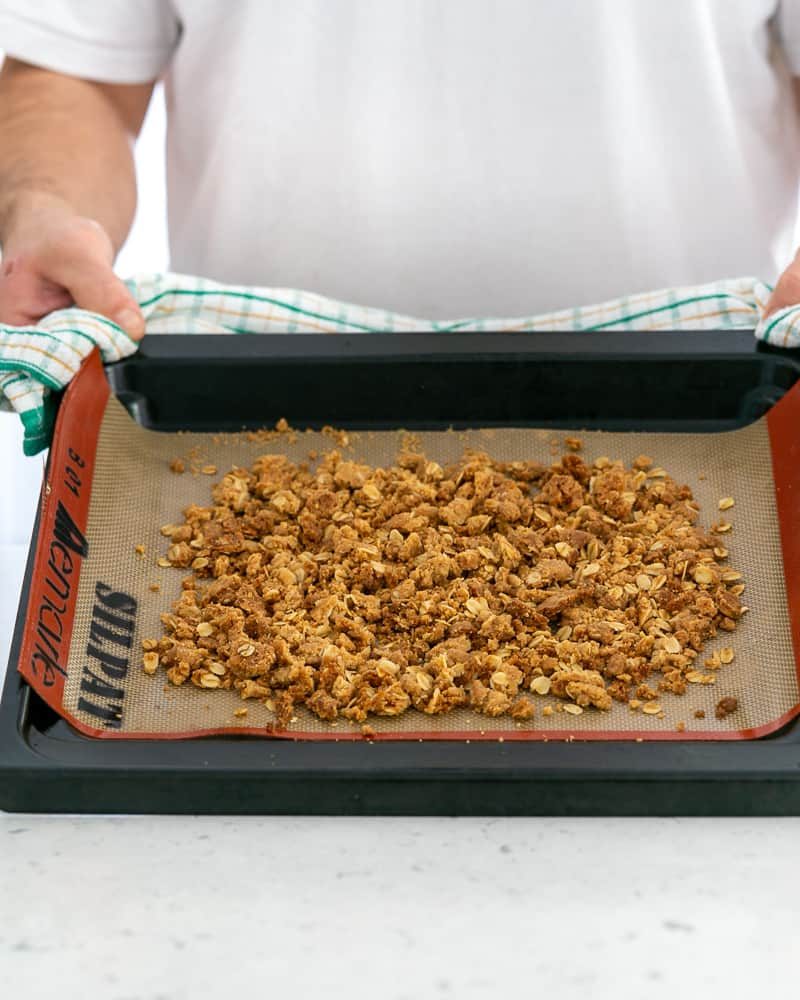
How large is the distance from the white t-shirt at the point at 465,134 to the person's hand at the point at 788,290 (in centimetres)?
22

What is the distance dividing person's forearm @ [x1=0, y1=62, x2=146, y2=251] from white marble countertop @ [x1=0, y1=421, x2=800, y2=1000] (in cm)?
59

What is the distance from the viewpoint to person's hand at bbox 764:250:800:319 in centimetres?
94

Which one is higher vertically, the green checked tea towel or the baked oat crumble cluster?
the green checked tea towel

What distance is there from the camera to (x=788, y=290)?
3.10ft

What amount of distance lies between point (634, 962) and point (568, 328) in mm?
592

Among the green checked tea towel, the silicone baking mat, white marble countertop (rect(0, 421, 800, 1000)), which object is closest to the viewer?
white marble countertop (rect(0, 421, 800, 1000))

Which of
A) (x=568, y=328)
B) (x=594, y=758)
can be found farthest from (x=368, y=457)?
(x=594, y=758)

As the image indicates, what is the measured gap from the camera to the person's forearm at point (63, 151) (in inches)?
42.1

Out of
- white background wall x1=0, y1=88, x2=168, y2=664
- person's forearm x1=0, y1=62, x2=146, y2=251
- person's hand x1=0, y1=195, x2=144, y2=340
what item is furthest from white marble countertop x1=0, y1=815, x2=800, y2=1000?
person's forearm x1=0, y1=62, x2=146, y2=251

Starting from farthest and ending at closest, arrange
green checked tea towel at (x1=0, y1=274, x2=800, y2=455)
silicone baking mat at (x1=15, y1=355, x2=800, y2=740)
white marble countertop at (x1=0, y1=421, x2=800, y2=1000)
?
1. green checked tea towel at (x1=0, y1=274, x2=800, y2=455)
2. silicone baking mat at (x1=15, y1=355, x2=800, y2=740)
3. white marble countertop at (x1=0, y1=421, x2=800, y2=1000)

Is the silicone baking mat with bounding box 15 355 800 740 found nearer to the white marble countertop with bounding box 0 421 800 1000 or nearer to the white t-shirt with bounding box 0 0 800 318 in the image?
the white marble countertop with bounding box 0 421 800 1000

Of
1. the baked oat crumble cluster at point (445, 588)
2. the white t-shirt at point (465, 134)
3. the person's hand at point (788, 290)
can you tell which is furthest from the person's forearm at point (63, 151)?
the person's hand at point (788, 290)

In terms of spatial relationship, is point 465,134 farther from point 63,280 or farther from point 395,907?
point 395,907

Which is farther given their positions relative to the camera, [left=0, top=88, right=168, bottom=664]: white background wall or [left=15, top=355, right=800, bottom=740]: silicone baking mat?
[left=0, top=88, right=168, bottom=664]: white background wall
